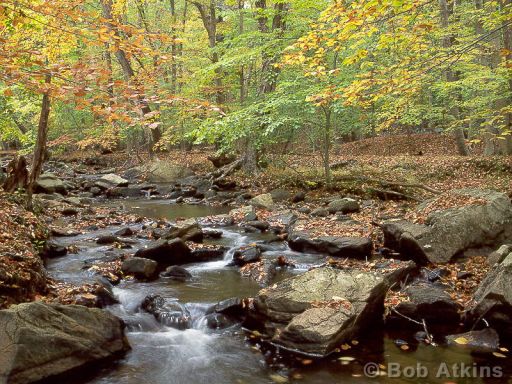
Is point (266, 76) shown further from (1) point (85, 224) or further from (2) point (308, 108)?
(1) point (85, 224)

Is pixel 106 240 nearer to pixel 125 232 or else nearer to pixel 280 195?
pixel 125 232

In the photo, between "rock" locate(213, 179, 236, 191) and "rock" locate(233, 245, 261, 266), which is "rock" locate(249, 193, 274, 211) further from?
"rock" locate(233, 245, 261, 266)

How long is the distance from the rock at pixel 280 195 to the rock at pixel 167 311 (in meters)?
8.97

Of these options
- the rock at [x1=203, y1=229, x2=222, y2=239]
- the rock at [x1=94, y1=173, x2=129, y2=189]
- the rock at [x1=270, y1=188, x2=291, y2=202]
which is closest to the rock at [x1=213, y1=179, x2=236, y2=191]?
the rock at [x1=270, y1=188, x2=291, y2=202]

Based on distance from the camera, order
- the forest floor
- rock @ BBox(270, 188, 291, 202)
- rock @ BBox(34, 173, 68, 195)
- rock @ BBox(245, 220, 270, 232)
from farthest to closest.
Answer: rock @ BBox(34, 173, 68, 195) < rock @ BBox(270, 188, 291, 202) < rock @ BBox(245, 220, 270, 232) < the forest floor

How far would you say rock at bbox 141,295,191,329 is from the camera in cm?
673

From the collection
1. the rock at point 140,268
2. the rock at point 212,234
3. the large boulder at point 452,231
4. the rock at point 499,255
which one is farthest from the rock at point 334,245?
the rock at point 140,268

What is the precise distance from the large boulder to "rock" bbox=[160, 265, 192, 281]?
444cm

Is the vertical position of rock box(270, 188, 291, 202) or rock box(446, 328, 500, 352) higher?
rock box(270, 188, 291, 202)

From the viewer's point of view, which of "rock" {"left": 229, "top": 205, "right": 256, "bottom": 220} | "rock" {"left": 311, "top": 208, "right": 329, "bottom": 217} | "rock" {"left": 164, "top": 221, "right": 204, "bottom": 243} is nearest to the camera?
"rock" {"left": 164, "top": 221, "right": 204, "bottom": 243}

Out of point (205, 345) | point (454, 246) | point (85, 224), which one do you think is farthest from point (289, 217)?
point (205, 345)

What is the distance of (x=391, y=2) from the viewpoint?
231 inches

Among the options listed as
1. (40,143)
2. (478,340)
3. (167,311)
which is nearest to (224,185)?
(40,143)

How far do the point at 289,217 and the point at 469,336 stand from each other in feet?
23.4
